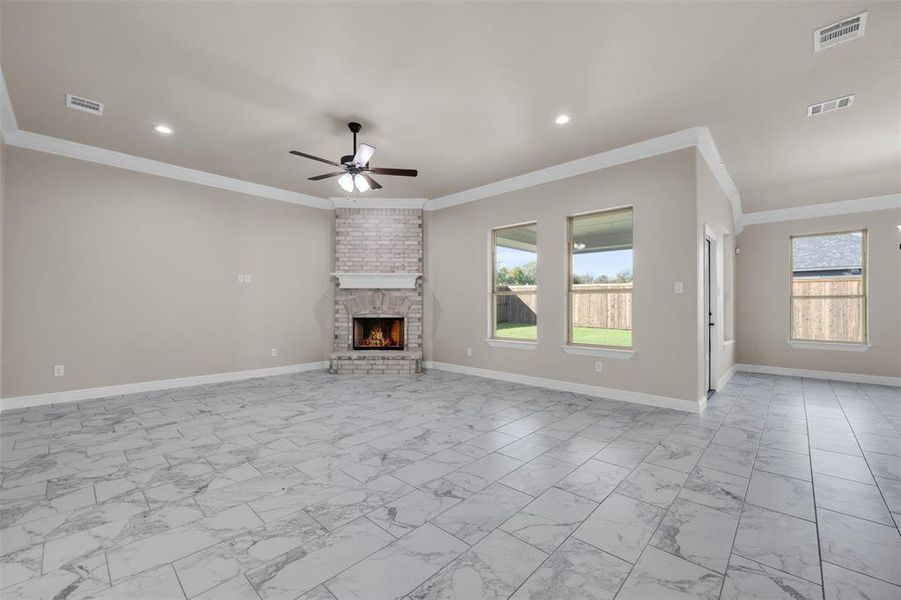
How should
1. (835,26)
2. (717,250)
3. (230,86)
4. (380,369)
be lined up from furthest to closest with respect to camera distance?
(380,369), (717,250), (230,86), (835,26)

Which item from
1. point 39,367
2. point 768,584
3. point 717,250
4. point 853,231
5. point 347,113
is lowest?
point 768,584

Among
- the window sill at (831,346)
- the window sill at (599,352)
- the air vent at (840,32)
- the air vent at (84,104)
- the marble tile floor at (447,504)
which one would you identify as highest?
the air vent at (84,104)

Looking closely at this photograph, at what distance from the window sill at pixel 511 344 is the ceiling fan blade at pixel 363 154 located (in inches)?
128

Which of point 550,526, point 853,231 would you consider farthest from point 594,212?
point 853,231

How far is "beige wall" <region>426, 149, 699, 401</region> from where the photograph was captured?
4.19 metres

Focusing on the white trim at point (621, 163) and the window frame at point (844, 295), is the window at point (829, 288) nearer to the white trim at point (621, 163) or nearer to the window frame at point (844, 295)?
the window frame at point (844, 295)

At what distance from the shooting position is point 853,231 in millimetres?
5961

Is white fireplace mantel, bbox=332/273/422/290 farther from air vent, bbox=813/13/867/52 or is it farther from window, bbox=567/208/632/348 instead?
air vent, bbox=813/13/867/52

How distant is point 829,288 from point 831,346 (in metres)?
0.94

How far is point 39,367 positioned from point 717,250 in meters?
8.45

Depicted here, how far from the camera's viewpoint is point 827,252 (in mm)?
6285

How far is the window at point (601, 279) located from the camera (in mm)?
Answer: 4777

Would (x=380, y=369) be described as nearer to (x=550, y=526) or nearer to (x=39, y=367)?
(x=39, y=367)

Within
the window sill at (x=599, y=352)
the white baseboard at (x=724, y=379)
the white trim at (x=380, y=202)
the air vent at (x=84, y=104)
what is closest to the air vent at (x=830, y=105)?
the window sill at (x=599, y=352)
